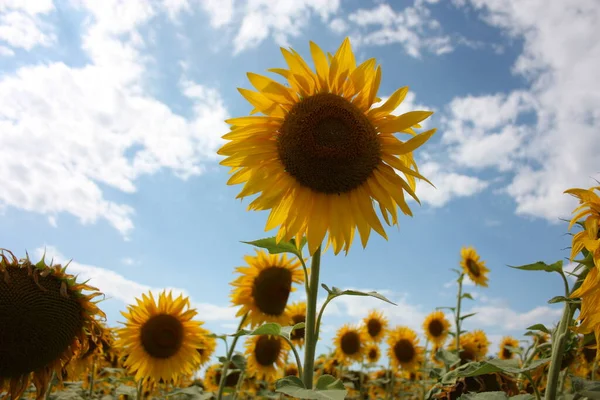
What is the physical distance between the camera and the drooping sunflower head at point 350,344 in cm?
991

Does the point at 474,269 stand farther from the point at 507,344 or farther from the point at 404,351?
the point at 404,351

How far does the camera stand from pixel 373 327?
34.1ft

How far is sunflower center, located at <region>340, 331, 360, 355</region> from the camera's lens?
9.90 meters

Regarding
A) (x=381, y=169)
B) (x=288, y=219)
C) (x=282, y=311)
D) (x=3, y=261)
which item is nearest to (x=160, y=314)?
(x=282, y=311)

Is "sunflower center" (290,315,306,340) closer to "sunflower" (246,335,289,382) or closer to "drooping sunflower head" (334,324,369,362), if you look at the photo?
"sunflower" (246,335,289,382)

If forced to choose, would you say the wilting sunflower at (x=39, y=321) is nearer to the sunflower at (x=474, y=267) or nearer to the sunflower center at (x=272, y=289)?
the sunflower center at (x=272, y=289)

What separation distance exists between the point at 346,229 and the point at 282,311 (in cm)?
335

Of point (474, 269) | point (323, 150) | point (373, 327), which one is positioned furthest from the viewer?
point (474, 269)

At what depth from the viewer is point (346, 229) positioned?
332cm

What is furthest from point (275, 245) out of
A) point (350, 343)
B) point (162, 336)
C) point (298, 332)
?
point (350, 343)

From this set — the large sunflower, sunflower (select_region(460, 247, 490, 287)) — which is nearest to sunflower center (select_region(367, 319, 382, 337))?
sunflower (select_region(460, 247, 490, 287))

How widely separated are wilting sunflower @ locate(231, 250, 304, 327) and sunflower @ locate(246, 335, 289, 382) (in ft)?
4.90

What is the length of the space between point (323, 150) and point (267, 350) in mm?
5296

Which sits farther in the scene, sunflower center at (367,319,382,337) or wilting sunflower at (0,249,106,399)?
sunflower center at (367,319,382,337)
